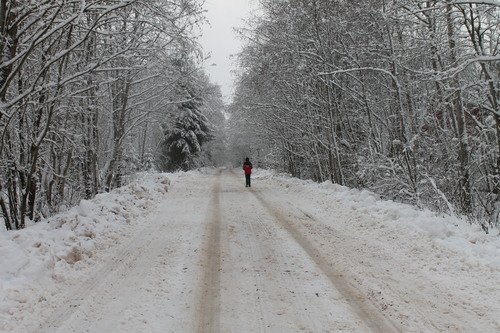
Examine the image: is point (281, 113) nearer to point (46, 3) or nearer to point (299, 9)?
A: point (299, 9)

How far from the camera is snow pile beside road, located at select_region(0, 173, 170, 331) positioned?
5.04 m

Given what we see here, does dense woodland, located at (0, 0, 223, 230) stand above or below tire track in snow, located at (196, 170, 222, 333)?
above

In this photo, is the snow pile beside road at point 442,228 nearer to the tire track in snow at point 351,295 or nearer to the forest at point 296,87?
the forest at point 296,87

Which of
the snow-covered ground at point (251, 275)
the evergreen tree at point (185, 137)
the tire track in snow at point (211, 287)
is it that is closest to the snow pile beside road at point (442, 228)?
the snow-covered ground at point (251, 275)

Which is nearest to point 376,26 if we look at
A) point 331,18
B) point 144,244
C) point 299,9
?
point 331,18

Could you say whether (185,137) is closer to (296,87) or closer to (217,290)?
(296,87)

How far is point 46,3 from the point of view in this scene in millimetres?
6773

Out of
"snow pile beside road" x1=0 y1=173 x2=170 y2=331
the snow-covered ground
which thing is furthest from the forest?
the snow-covered ground

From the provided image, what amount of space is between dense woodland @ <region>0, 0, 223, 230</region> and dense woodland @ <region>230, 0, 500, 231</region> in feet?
17.7

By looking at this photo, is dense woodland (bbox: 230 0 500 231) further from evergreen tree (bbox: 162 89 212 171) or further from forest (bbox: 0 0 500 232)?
evergreen tree (bbox: 162 89 212 171)

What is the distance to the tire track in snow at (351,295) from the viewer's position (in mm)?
4406

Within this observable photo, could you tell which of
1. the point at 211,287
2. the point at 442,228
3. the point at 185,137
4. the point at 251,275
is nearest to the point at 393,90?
the point at 442,228

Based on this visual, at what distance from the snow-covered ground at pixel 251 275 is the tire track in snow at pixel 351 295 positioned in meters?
0.02

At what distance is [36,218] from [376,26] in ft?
40.6
